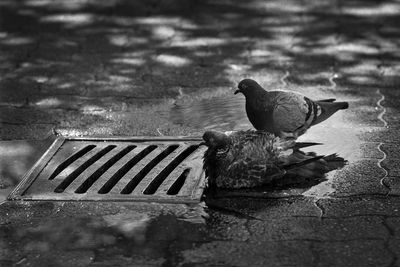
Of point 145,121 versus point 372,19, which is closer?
point 145,121

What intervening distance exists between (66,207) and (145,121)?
1.50 meters

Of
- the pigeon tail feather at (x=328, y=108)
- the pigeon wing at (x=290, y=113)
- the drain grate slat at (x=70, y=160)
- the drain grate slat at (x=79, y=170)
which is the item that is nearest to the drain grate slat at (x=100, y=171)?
the drain grate slat at (x=79, y=170)

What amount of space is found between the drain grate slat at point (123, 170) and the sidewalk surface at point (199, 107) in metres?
0.27

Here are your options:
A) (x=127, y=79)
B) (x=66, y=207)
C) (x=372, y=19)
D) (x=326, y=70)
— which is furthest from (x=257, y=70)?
(x=66, y=207)

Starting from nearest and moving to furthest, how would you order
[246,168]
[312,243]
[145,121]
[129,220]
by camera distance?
1. [312,243]
2. [129,220]
3. [246,168]
4. [145,121]

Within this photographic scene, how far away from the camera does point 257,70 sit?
6.97 meters

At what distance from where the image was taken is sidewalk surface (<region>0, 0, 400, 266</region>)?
420 centimetres

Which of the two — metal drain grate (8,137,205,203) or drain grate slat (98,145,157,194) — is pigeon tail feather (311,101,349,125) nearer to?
metal drain grate (8,137,205,203)

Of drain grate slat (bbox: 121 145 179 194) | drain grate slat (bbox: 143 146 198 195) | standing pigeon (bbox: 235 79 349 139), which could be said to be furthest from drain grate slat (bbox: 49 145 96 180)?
standing pigeon (bbox: 235 79 349 139)

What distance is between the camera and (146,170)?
17.1ft

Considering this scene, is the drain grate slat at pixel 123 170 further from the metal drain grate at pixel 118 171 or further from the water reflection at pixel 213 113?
the water reflection at pixel 213 113

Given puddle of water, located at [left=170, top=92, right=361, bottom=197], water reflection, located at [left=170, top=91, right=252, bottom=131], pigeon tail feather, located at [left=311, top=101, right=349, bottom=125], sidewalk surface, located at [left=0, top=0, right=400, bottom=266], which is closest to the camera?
sidewalk surface, located at [left=0, top=0, right=400, bottom=266]

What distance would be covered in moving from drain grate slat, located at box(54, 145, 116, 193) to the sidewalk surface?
0.29m

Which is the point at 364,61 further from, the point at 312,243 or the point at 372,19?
the point at 312,243
